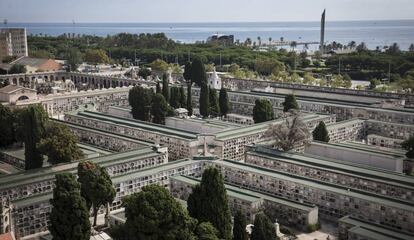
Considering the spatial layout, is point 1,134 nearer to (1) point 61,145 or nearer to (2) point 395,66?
(1) point 61,145

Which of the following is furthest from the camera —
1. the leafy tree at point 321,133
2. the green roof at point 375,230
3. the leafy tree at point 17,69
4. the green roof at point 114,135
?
the leafy tree at point 17,69

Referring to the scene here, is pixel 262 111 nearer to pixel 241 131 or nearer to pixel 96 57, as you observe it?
pixel 241 131

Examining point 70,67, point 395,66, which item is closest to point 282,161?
point 395,66

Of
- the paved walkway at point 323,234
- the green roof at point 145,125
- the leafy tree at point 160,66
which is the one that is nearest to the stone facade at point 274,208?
the paved walkway at point 323,234

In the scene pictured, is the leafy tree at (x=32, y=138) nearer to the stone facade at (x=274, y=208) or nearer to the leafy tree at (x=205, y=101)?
the stone facade at (x=274, y=208)

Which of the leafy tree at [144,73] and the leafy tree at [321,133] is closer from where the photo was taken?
the leafy tree at [321,133]
